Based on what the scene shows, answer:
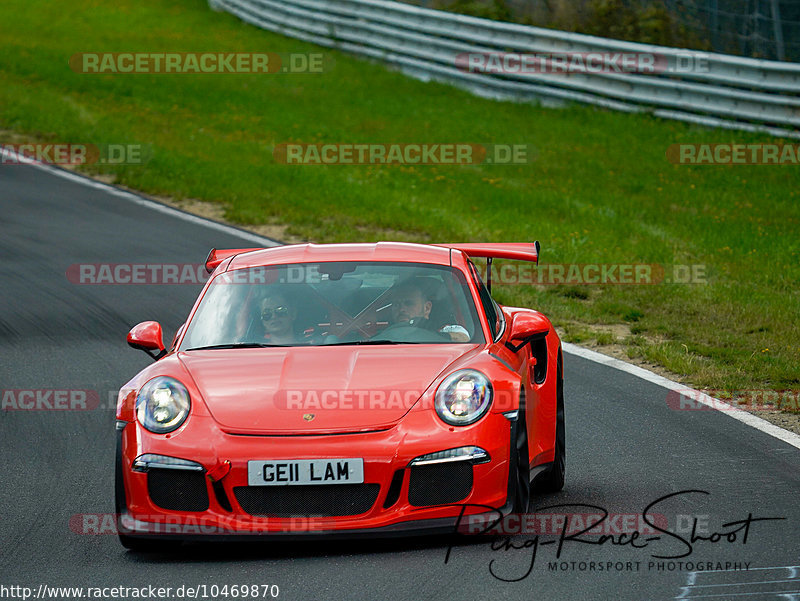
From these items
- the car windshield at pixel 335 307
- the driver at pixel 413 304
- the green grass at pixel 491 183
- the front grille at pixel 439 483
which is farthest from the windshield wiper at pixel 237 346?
the green grass at pixel 491 183

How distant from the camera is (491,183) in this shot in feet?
57.5

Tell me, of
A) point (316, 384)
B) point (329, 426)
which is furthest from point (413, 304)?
point (329, 426)

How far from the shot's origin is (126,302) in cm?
1179

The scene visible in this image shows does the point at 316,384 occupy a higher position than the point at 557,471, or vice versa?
the point at 316,384

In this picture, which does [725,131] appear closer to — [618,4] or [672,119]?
[672,119]

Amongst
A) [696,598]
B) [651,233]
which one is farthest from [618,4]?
→ [696,598]

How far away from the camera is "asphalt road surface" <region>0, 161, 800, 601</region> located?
483 cm

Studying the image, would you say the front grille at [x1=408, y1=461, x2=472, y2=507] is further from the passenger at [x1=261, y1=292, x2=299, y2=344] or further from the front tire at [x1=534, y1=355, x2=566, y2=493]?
the passenger at [x1=261, y1=292, x2=299, y2=344]

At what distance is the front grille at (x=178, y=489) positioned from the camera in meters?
5.12

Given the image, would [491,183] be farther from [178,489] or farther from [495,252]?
[178,489]

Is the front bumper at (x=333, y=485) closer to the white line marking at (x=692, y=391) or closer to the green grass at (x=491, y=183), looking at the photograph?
→ the white line marking at (x=692, y=391)

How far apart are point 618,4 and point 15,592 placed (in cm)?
1822

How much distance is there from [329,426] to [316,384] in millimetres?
282

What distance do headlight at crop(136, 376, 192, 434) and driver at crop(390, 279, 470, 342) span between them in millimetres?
1291
